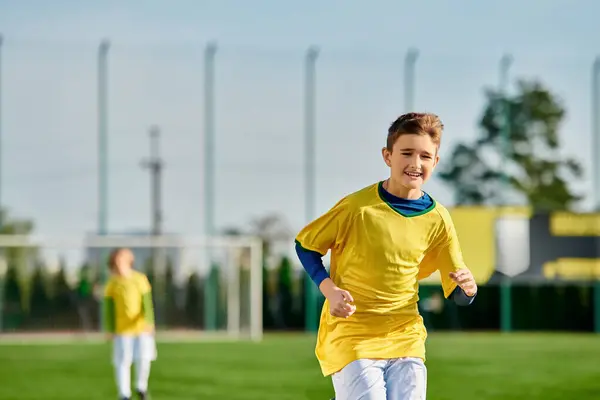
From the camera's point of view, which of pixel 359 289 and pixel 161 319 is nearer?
pixel 359 289

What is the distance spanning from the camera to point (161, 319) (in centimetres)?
3266

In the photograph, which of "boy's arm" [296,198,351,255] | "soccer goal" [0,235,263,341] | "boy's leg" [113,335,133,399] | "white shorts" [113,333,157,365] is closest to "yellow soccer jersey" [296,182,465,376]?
"boy's arm" [296,198,351,255]

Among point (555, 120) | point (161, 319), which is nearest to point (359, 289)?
point (161, 319)

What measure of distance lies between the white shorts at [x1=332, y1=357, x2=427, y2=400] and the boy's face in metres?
0.82

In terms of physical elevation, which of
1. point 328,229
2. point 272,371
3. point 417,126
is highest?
point 417,126

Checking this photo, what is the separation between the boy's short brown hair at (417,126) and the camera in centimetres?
574

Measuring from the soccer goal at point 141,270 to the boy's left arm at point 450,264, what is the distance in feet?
86.8

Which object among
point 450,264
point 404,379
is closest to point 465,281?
point 450,264

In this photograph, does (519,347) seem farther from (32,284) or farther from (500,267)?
(32,284)

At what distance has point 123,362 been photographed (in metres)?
12.7

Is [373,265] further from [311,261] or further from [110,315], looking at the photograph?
[110,315]

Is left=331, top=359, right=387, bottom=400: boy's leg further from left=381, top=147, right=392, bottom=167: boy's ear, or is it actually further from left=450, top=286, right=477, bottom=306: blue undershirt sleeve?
left=381, top=147, right=392, bottom=167: boy's ear

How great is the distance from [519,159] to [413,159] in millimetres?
33289

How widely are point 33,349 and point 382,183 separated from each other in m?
22.0
